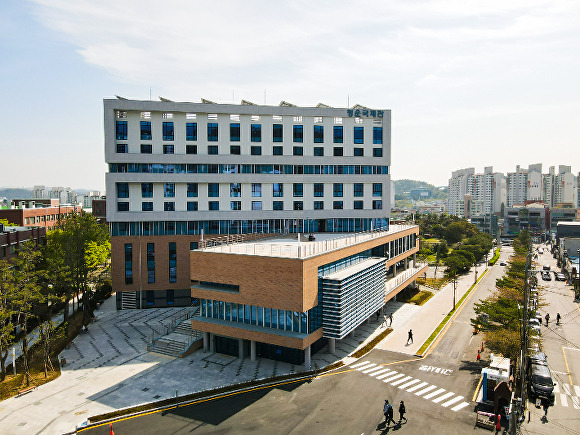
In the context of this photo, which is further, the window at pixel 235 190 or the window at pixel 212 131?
the window at pixel 235 190

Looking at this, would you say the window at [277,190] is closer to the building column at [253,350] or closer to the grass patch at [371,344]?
the grass patch at [371,344]

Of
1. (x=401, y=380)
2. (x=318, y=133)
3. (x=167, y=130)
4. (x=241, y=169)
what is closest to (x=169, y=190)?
(x=167, y=130)

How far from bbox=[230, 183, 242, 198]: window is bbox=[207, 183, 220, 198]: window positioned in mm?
1910

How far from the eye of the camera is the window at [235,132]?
57938 millimetres

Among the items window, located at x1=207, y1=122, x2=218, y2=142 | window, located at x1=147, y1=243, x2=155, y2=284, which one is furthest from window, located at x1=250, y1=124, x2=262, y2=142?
window, located at x1=147, y1=243, x2=155, y2=284

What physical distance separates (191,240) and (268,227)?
36.4ft

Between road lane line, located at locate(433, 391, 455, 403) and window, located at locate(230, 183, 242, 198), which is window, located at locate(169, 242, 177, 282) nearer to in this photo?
window, located at locate(230, 183, 242, 198)

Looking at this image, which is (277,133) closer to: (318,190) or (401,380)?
(318,190)

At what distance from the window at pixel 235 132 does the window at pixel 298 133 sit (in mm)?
7923

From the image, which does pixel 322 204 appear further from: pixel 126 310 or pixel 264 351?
pixel 126 310

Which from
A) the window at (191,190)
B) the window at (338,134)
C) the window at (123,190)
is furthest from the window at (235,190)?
the window at (338,134)

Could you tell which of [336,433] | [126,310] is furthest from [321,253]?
[126,310]

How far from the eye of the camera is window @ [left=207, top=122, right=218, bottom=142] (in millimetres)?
57469

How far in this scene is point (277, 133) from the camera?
59062mm
